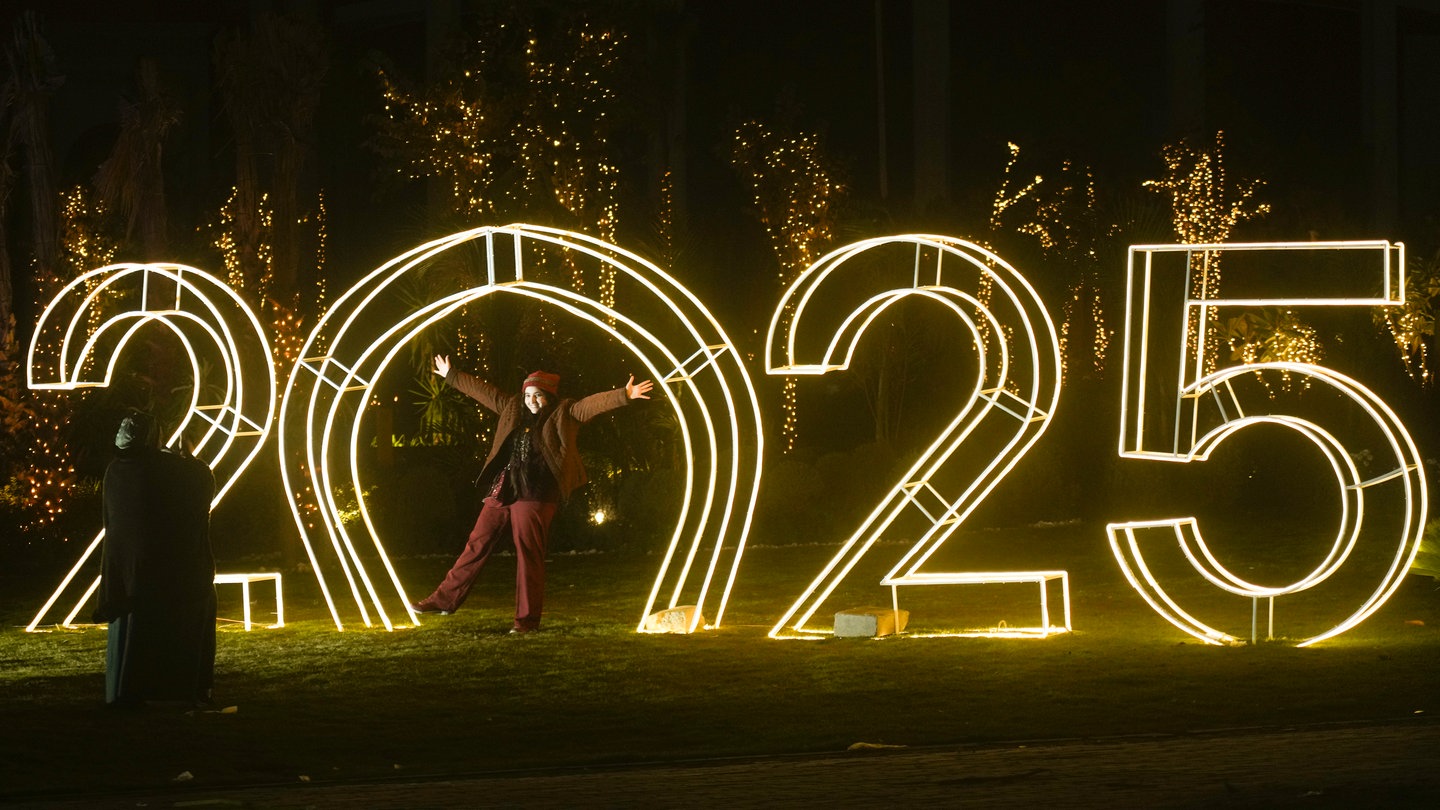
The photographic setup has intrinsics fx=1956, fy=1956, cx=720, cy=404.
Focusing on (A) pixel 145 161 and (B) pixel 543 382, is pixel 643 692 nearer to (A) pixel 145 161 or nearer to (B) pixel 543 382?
(B) pixel 543 382

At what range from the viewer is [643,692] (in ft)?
33.1

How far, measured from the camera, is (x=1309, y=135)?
27.2 meters

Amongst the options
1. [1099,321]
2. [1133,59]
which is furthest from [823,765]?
[1133,59]

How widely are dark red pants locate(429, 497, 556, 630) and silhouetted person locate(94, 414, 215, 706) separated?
2.65 m

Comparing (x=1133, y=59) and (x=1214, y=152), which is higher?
(x=1133, y=59)

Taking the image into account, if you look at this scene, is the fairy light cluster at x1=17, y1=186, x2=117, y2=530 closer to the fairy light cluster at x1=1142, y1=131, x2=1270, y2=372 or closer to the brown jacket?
the brown jacket

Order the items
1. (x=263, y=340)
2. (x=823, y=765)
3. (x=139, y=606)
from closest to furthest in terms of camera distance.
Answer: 1. (x=823, y=765)
2. (x=139, y=606)
3. (x=263, y=340)

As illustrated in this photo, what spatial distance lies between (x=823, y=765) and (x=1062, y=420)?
43.6ft

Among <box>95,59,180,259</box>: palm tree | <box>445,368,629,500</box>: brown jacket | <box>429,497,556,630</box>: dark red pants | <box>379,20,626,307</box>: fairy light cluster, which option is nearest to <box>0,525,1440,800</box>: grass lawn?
<box>429,497,556,630</box>: dark red pants

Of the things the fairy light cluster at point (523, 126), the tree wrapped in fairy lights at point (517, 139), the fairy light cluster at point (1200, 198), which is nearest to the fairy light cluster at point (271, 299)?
the tree wrapped in fairy lights at point (517, 139)

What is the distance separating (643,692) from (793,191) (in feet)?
37.5

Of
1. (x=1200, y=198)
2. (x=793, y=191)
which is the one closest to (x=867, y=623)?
(x=793, y=191)

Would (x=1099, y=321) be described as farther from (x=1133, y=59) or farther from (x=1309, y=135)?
(x=1309, y=135)

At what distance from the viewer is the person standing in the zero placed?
1257cm
